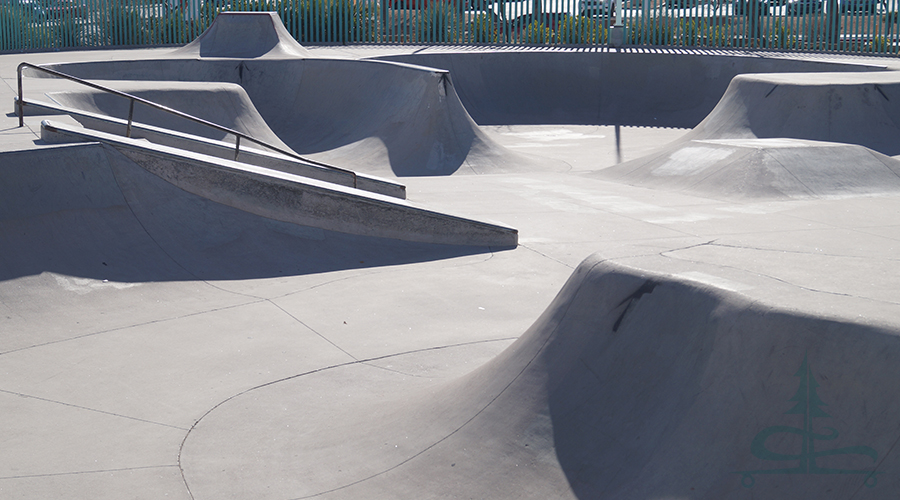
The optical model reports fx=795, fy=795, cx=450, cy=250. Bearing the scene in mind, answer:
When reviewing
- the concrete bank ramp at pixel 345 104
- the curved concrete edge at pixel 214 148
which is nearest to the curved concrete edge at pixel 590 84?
the concrete bank ramp at pixel 345 104

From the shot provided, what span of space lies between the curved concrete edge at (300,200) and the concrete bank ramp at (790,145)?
4.61 meters

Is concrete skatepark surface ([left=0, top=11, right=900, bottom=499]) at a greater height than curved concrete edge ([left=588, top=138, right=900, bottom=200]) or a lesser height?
lesser

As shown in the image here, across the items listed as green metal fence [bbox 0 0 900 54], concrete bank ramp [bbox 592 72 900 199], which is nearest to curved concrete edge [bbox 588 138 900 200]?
concrete bank ramp [bbox 592 72 900 199]

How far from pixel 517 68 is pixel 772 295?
2082 cm

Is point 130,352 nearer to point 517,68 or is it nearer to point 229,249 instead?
point 229,249

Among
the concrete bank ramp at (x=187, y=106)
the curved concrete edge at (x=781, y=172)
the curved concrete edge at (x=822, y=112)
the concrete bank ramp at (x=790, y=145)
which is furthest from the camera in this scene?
the curved concrete edge at (x=822, y=112)

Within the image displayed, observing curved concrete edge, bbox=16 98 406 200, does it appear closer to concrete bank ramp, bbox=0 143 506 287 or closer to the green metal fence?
concrete bank ramp, bbox=0 143 506 287

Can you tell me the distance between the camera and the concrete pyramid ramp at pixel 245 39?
66.0 ft

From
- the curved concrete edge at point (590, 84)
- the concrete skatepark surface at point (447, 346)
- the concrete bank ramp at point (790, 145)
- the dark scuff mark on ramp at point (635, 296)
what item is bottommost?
the concrete skatepark surface at point (447, 346)

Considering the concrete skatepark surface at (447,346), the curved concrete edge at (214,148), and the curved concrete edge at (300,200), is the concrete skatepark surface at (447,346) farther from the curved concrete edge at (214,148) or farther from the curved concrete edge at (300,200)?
the curved concrete edge at (214,148)

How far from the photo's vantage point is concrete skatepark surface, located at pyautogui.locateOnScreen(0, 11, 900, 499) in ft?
9.53

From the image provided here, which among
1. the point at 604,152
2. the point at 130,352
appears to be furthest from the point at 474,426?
the point at 604,152

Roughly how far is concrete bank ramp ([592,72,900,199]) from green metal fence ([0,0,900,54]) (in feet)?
26.2

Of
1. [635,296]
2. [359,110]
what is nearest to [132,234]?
[635,296]
